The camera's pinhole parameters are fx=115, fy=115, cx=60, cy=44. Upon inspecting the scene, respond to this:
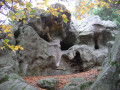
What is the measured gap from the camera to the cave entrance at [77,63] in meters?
11.9

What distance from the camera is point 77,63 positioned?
40.0 feet

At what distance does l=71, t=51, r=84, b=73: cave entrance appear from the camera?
11.9 metres

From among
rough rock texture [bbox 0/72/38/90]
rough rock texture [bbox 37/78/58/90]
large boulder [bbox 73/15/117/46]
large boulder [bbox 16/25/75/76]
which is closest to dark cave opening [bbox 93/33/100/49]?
large boulder [bbox 73/15/117/46]

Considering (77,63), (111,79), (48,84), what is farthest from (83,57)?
(111,79)

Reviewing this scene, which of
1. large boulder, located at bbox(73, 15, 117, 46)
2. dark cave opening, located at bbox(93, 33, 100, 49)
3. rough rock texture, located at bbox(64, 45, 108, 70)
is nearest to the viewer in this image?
rough rock texture, located at bbox(64, 45, 108, 70)

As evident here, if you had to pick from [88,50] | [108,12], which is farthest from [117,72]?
[108,12]

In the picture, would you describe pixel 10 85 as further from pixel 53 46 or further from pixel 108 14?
pixel 108 14

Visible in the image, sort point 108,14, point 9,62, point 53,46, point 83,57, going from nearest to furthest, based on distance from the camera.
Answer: point 9,62
point 53,46
point 83,57
point 108,14

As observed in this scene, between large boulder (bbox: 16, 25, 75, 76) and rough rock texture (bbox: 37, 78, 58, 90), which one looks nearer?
rough rock texture (bbox: 37, 78, 58, 90)

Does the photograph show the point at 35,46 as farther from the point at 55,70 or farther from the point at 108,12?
the point at 108,12

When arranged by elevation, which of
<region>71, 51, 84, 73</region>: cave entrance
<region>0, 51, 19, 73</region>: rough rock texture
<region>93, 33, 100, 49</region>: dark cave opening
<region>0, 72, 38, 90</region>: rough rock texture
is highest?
<region>93, 33, 100, 49</region>: dark cave opening

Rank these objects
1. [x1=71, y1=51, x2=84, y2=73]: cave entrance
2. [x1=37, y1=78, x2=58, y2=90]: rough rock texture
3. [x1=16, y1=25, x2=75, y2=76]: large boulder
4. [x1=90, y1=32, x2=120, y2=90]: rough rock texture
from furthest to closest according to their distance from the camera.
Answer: [x1=71, y1=51, x2=84, y2=73]: cave entrance
[x1=16, y1=25, x2=75, y2=76]: large boulder
[x1=37, y1=78, x2=58, y2=90]: rough rock texture
[x1=90, y1=32, x2=120, y2=90]: rough rock texture

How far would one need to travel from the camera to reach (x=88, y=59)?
1147cm

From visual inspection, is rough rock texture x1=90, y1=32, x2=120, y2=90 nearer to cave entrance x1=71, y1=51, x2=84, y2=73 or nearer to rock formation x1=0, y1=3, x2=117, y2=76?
rock formation x1=0, y1=3, x2=117, y2=76
